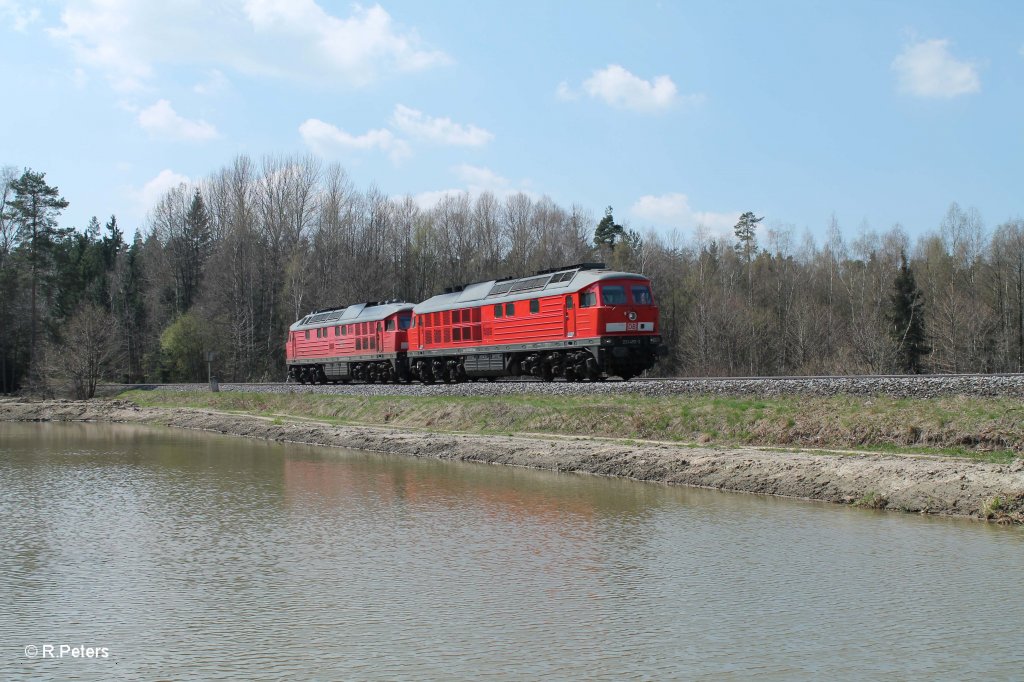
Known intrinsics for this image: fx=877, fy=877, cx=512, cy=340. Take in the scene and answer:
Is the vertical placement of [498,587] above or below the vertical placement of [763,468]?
below

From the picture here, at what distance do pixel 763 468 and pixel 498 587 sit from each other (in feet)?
30.0

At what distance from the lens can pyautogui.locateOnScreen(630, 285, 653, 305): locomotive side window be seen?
2975 centimetres

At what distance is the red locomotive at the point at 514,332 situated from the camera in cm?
2933

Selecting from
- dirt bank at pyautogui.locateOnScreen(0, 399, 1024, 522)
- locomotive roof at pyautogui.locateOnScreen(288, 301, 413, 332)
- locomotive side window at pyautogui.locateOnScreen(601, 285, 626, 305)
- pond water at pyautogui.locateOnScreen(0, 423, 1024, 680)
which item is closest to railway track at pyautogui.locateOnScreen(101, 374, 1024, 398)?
locomotive side window at pyautogui.locateOnScreen(601, 285, 626, 305)

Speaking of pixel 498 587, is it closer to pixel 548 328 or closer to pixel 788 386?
pixel 788 386

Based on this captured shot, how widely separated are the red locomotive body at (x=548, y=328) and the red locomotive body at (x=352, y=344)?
3.13m

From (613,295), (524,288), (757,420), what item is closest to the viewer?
(757,420)

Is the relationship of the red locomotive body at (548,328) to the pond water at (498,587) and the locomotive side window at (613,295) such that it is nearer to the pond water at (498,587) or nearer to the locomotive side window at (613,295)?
the locomotive side window at (613,295)

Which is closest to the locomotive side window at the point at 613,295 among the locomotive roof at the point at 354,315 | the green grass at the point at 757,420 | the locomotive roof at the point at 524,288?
the locomotive roof at the point at 524,288

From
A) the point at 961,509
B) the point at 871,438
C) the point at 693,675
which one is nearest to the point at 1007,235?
the point at 871,438

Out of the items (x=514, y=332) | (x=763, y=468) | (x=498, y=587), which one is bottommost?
(x=498, y=587)

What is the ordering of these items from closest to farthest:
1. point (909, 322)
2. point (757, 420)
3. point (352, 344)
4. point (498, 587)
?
point (498, 587)
point (757, 420)
point (352, 344)
point (909, 322)

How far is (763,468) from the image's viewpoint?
58.9 feet

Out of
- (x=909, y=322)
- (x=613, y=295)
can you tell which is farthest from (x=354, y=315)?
(x=909, y=322)
